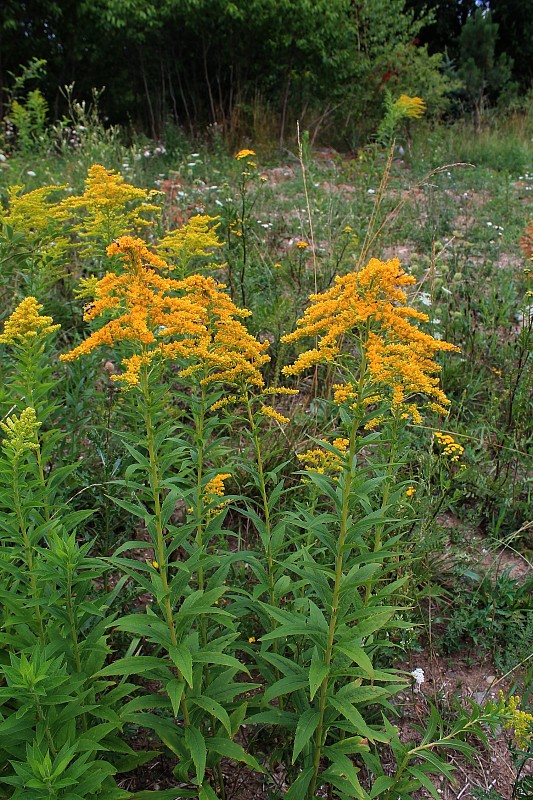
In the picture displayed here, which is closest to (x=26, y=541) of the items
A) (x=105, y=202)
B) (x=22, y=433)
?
(x=22, y=433)

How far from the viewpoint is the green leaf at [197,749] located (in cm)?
147

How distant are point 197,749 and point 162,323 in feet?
3.48

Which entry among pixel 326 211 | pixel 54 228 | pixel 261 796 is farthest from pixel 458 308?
pixel 261 796

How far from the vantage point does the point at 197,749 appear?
5.04 ft

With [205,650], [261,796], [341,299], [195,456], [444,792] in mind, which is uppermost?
[341,299]

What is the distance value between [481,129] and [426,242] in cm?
705

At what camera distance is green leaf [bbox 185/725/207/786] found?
1.47 meters

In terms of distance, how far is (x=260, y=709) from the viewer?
1.91 meters

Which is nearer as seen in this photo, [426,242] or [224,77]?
[426,242]

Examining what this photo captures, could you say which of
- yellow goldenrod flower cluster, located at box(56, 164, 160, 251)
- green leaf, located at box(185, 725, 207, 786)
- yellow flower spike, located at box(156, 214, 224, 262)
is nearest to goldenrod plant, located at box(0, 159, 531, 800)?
green leaf, located at box(185, 725, 207, 786)

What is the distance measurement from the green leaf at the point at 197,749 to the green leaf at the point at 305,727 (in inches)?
8.4

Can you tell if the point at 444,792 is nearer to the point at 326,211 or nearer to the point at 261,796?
the point at 261,796

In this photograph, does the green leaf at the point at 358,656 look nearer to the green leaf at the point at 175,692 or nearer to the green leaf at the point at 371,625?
the green leaf at the point at 371,625

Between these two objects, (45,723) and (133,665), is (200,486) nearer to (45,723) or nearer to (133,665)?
(133,665)
